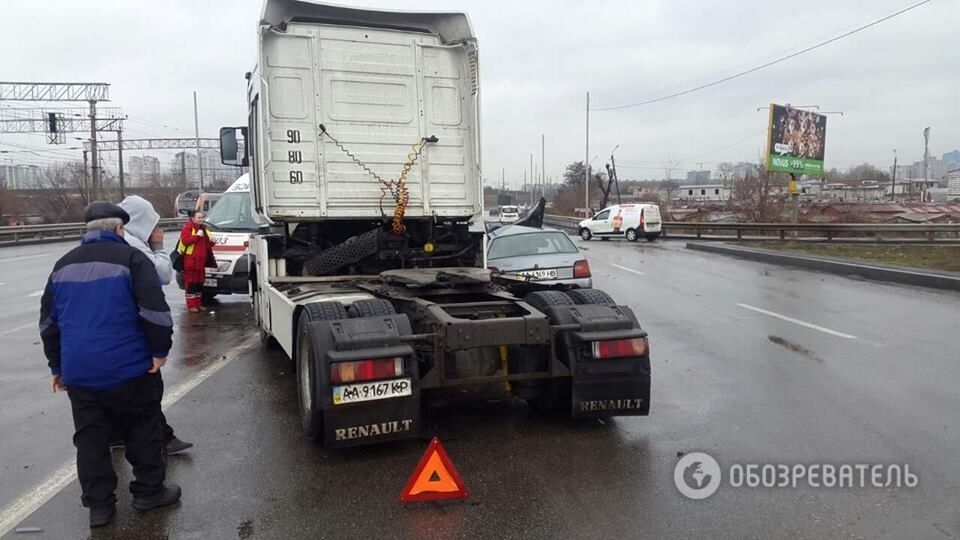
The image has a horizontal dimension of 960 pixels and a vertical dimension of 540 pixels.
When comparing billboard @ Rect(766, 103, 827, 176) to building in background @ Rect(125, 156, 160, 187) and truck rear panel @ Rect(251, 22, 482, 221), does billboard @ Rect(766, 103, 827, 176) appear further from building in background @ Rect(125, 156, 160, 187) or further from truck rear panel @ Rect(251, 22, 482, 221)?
building in background @ Rect(125, 156, 160, 187)

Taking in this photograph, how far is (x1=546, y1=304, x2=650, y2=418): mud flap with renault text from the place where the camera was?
199 inches

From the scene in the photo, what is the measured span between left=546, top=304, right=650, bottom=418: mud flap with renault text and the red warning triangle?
1359 mm

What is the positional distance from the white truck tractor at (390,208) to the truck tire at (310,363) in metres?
0.02

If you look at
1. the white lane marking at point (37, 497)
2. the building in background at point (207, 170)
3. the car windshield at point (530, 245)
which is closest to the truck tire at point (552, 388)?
the white lane marking at point (37, 497)

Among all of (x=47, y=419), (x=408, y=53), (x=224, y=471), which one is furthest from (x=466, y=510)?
(x=408, y=53)

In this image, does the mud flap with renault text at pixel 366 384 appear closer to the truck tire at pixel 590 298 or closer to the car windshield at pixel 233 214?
the truck tire at pixel 590 298

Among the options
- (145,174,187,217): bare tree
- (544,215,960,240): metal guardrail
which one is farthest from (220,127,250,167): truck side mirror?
(145,174,187,217): bare tree

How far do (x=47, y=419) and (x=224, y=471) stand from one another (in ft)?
7.28

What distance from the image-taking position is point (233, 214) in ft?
42.5

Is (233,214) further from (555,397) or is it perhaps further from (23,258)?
(23,258)

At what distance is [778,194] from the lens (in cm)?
4909

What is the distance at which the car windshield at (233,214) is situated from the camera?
12.7 m

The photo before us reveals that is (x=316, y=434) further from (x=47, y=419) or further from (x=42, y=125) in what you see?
(x=42, y=125)

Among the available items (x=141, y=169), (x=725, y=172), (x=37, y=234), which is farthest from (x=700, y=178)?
(x=37, y=234)
